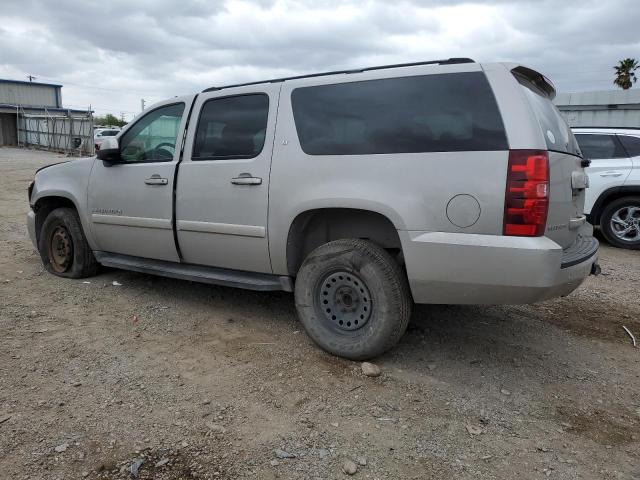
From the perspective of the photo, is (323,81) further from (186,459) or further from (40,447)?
(40,447)

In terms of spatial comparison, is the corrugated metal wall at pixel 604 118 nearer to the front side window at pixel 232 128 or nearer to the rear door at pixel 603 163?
the rear door at pixel 603 163

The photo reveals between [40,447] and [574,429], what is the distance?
277cm

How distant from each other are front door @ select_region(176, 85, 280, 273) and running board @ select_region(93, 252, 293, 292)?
71mm

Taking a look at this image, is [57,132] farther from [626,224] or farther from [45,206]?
[626,224]

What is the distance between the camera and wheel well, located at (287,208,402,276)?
3.47 meters

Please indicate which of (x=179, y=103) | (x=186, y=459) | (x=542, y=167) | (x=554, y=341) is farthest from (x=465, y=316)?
(x=179, y=103)

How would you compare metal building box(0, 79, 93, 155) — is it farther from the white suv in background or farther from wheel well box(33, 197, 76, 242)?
the white suv in background

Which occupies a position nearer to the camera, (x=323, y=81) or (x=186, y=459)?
(x=186, y=459)

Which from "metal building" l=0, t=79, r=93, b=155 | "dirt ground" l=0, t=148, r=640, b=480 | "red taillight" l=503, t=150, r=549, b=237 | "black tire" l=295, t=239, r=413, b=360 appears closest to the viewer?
"dirt ground" l=0, t=148, r=640, b=480

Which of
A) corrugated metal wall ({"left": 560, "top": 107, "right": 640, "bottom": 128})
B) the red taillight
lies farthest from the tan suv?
corrugated metal wall ({"left": 560, "top": 107, "right": 640, "bottom": 128})

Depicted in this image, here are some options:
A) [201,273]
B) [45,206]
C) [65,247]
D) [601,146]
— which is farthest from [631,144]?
[45,206]

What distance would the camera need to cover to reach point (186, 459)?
2.43 m

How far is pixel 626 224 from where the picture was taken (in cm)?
734

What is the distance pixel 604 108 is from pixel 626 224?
10514 mm
